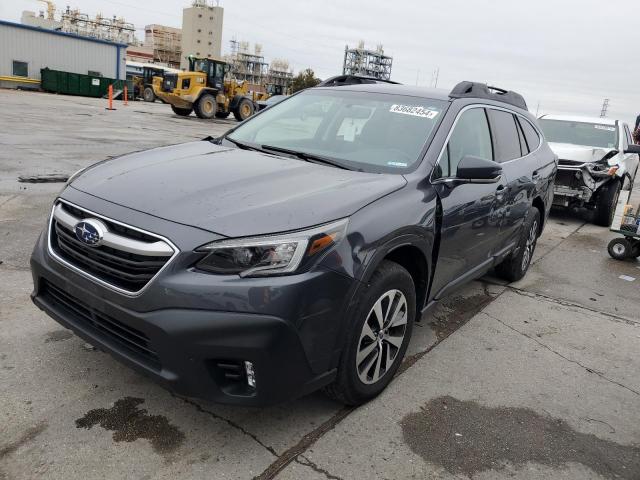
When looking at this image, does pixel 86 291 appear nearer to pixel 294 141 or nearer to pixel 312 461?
pixel 312 461

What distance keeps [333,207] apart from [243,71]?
13067 centimetres

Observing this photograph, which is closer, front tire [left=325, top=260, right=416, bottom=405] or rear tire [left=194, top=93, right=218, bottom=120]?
front tire [left=325, top=260, right=416, bottom=405]

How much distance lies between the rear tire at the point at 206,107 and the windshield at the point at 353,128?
73.9 feet

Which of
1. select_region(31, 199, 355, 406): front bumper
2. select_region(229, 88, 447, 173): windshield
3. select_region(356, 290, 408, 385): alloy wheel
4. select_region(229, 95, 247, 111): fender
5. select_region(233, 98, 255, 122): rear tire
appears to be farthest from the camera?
select_region(233, 98, 255, 122): rear tire

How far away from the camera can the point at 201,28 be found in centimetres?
12112

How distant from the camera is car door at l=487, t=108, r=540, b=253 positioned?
170 inches

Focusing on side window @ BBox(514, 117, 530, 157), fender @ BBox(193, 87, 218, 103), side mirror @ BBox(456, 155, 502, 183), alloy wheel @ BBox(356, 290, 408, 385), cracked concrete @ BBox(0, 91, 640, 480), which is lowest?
cracked concrete @ BBox(0, 91, 640, 480)

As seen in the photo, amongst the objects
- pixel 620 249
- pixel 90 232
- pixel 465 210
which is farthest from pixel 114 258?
pixel 620 249

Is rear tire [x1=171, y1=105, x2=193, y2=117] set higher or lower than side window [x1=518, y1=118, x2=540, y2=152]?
lower

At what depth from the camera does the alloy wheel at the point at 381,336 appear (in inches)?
110

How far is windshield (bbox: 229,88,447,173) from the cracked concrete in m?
1.37

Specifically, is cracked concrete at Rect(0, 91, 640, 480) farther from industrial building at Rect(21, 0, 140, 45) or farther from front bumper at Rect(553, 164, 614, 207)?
industrial building at Rect(21, 0, 140, 45)

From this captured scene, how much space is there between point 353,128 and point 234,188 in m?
1.32

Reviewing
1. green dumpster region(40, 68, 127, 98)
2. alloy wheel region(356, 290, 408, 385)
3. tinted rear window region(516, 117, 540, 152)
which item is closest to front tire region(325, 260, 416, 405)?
alloy wheel region(356, 290, 408, 385)
